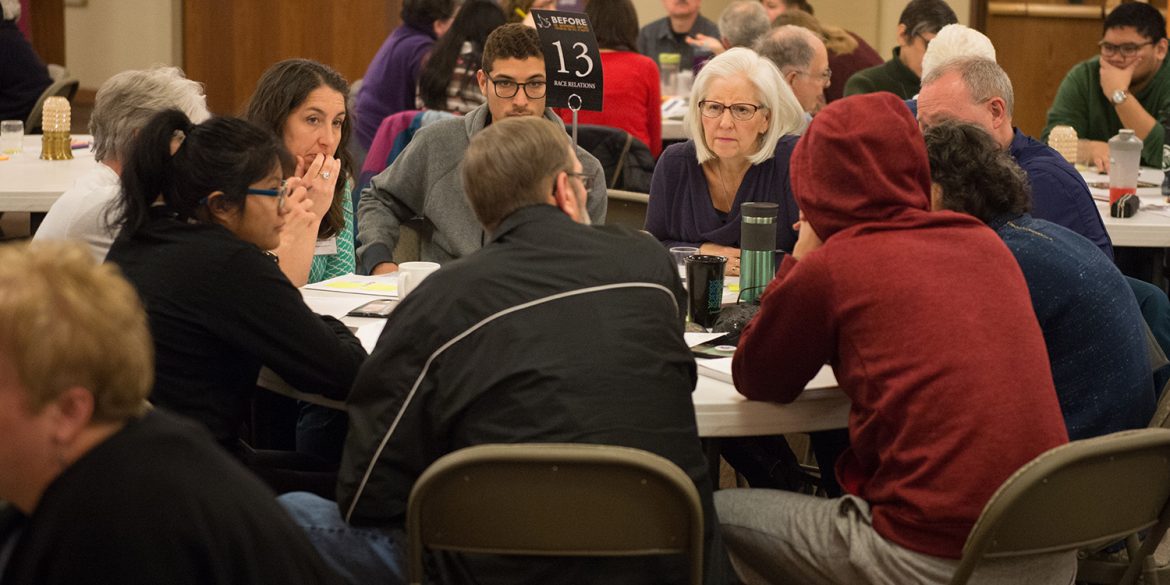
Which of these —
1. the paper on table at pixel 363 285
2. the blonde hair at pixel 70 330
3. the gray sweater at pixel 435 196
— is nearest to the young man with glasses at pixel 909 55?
the gray sweater at pixel 435 196

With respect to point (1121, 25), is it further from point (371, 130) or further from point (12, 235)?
point (12, 235)

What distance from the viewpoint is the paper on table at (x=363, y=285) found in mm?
3234

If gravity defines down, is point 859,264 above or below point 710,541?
above

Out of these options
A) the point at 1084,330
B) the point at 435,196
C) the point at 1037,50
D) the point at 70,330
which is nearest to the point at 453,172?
the point at 435,196

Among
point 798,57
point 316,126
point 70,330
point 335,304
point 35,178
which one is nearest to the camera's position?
point 70,330

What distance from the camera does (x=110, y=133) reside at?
359 centimetres

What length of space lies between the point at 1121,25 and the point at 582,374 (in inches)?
177

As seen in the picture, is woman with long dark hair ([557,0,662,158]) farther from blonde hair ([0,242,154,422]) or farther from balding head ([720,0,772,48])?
blonde hair ([0,242,154,422])

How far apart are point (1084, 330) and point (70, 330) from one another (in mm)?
1916

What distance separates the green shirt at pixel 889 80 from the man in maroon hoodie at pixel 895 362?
166 inches

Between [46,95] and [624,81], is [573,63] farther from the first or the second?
[46,95]

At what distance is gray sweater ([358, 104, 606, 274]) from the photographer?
12.5 ft

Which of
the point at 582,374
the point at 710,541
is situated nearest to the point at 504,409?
the point at 582,374

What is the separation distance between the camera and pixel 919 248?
2264 mm
